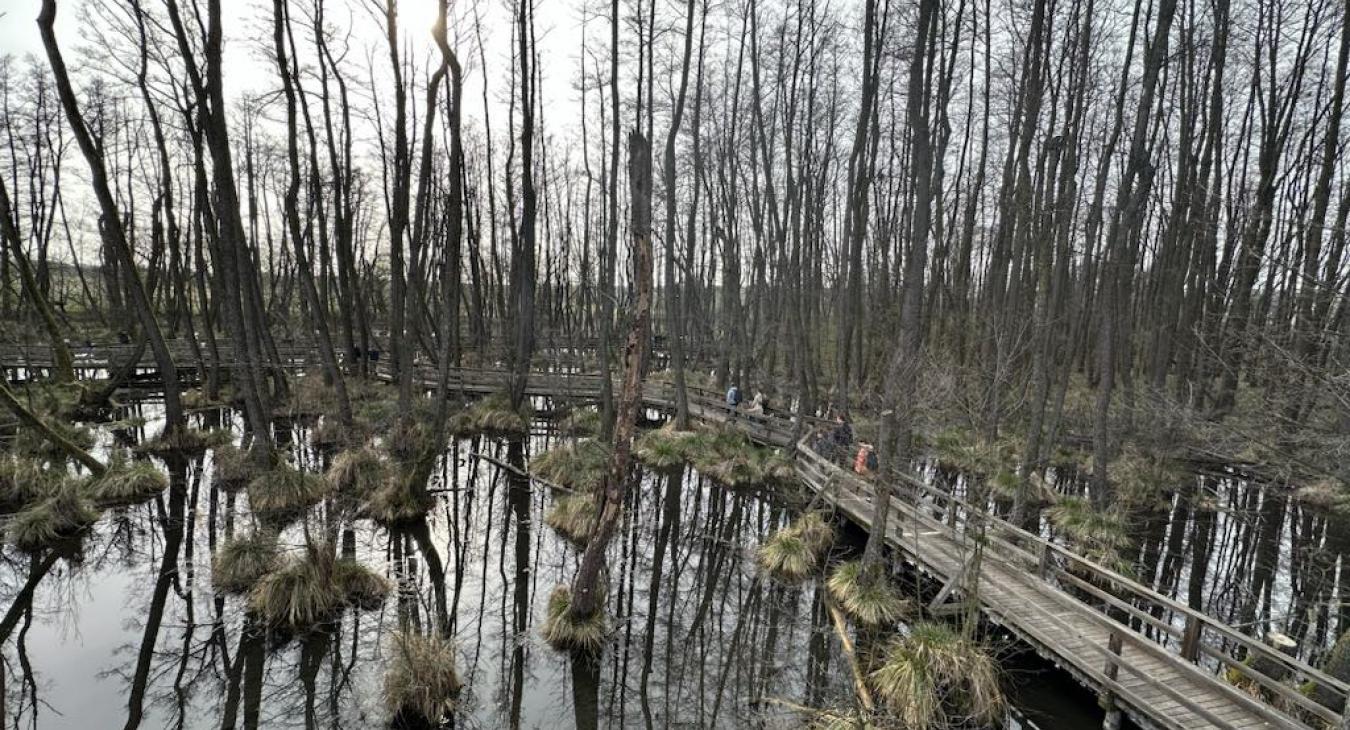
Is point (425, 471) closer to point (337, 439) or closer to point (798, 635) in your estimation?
point (337, 439)

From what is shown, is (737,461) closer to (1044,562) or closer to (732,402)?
(732,402)

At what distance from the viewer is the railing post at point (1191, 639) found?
21.5 feet

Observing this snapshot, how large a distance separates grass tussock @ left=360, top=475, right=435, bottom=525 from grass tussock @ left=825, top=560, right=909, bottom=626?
26.0ft

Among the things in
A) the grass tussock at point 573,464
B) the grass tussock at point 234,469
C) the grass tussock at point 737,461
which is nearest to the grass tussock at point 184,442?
the grass tussock at point 234,469

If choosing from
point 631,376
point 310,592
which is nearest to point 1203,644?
point 631,376

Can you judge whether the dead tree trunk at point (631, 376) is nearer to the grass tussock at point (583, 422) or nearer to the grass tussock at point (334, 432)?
the grass tussock at point (583, 422)

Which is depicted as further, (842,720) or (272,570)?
(272,570)

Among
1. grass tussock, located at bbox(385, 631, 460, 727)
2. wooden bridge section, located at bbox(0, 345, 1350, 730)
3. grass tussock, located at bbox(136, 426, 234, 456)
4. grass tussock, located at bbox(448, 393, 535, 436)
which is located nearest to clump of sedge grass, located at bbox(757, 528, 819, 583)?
wooden bridge section, located at bbox(0, 345, 1350, 730)

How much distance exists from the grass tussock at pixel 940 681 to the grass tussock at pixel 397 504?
8817 millimetres

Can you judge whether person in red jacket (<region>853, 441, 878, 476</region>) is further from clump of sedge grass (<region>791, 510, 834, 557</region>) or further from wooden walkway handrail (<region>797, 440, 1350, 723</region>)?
wooden walkway handrail (<region>797, 440, 1350, 723</region>)

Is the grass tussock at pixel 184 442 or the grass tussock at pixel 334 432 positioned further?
the grass tussock at pixel 334 432

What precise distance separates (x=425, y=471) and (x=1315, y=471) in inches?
A: 515

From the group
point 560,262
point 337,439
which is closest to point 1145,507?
point 337,439

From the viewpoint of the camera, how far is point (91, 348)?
24641mm
